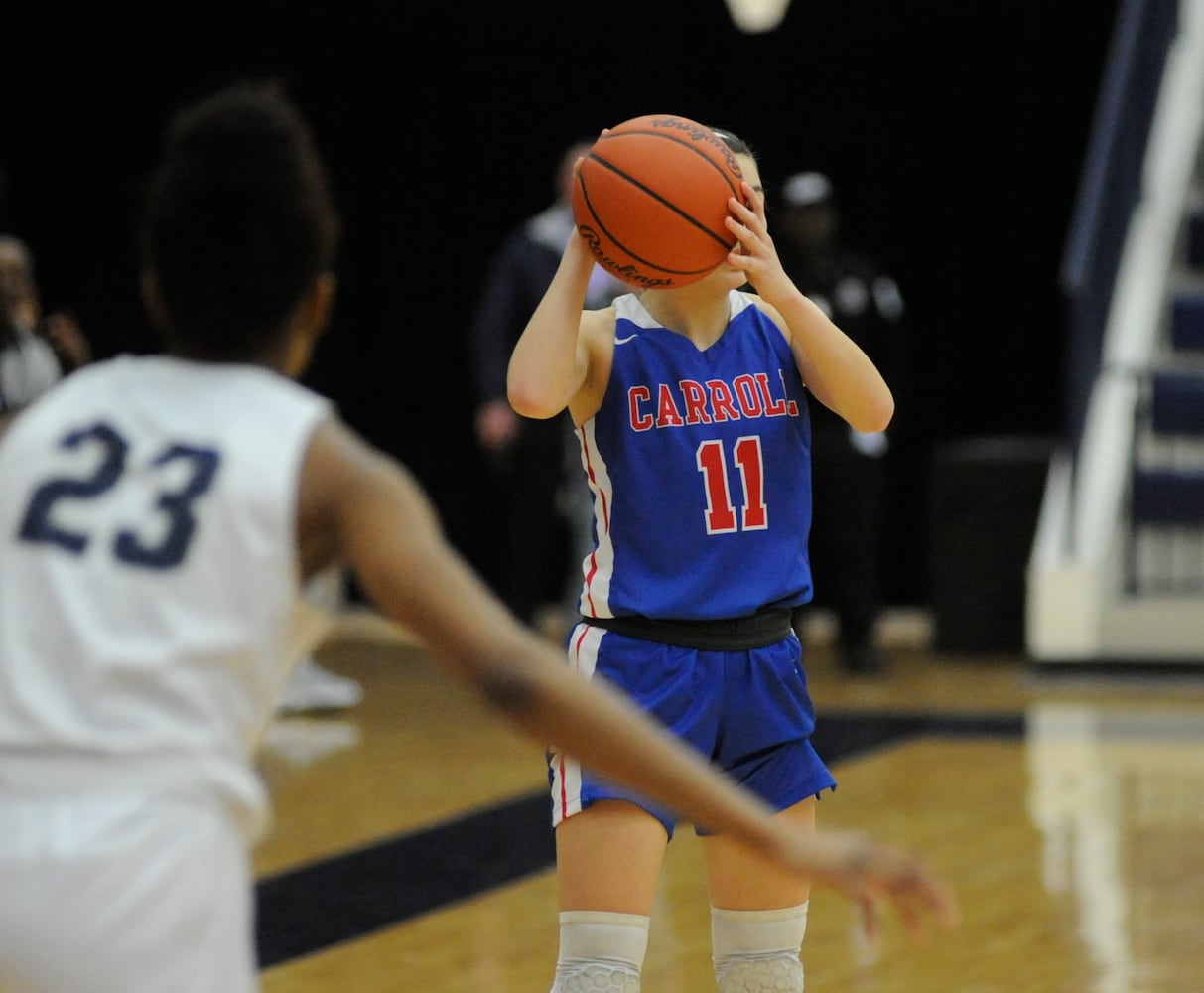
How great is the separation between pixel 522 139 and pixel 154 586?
9.15m

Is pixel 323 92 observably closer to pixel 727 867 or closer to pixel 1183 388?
pixel 1183 388

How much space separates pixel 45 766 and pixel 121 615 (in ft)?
0.41

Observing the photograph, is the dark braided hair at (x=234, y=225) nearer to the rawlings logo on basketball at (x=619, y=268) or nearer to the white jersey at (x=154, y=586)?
the white jersey at (x=154, y=586)

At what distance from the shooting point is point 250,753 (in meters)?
1.57

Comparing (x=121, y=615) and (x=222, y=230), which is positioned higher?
(x=222, y=230)

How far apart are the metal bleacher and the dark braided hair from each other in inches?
268

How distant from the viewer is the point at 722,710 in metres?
2.60

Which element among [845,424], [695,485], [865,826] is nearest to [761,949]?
[695,485]

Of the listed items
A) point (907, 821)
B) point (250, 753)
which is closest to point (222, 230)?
point (250, 753)

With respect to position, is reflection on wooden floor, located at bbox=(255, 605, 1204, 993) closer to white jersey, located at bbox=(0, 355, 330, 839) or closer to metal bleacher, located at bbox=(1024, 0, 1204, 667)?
metal bleacher, located at bbox=(1024, 0, 1204, 667)

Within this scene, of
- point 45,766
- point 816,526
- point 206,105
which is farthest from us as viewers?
point 816,526

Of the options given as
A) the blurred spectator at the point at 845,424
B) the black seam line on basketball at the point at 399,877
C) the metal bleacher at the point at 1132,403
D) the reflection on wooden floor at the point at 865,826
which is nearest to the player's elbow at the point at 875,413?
the reflection on wooden floor at the point at 865,826

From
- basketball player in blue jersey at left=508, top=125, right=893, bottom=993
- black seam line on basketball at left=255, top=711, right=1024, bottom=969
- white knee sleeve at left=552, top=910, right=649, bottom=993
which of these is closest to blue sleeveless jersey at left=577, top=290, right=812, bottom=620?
basketball player in blue jersey at left=508, top=125, right=893, bottom=993

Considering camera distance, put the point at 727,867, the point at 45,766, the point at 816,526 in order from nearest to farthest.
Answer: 1. the point at 45,766
2. the point at 727,867
3. the point at 816,526
